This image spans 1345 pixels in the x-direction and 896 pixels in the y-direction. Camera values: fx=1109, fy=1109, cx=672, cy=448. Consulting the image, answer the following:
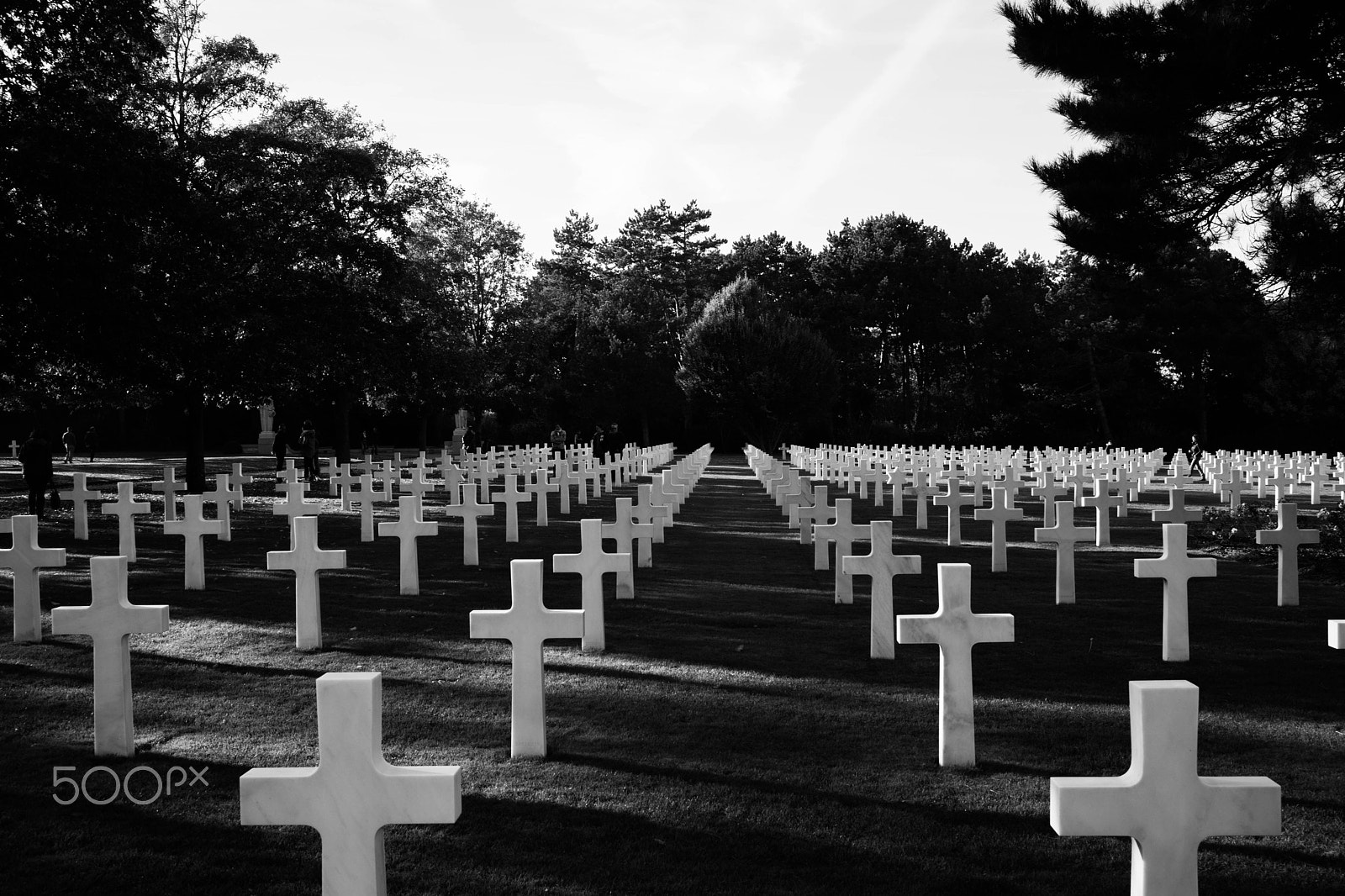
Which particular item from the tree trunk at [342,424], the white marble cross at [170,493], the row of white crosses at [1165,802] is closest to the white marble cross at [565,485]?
the white marble cross at [170,493]

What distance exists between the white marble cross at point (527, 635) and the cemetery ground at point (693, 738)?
0.13 m

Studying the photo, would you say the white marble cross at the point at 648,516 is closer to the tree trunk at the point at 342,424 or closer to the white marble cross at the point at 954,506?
the white marble cross at the point at 954,506

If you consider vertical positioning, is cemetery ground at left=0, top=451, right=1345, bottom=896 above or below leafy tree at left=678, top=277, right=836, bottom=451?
below

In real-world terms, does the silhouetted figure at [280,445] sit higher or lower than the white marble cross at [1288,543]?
higher

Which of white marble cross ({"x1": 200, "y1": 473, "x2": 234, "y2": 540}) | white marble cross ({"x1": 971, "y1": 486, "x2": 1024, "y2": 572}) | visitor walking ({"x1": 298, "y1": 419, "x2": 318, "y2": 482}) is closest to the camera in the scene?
white marble cross ({"x1": 971, "y1": 486, "x2": 1024, "y2": 572})

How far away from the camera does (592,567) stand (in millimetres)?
7500

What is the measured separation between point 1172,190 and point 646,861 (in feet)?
32.7

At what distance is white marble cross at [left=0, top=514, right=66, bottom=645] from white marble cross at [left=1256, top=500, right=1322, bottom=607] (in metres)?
9.45

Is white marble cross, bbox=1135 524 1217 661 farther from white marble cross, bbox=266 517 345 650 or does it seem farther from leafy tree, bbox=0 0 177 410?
leafy tree, bbox=0 0 177 410

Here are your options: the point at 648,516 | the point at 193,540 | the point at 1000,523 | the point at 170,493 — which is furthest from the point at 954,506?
the point at 170,493

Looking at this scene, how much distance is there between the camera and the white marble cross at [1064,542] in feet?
31.5

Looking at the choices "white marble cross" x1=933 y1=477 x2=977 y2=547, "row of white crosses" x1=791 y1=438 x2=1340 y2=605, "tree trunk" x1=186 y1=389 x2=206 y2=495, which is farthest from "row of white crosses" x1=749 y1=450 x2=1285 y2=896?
"tree trunk" x1=186 y1=389 x2=206 y2=495

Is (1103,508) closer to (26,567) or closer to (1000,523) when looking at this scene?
(1000,523)

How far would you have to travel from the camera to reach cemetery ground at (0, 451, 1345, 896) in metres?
4.01
